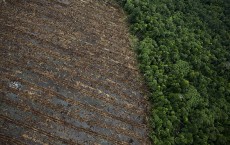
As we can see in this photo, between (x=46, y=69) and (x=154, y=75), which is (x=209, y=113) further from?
(x=46, y=69)

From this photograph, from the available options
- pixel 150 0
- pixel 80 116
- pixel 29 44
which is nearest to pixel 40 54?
pixel 29 44

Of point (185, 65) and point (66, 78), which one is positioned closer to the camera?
point (66, 78)

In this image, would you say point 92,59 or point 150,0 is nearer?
point 92,59

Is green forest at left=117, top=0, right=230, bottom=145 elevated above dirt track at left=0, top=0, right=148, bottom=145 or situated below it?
above

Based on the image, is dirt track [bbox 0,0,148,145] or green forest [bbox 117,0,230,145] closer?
dirt track [bbox 0,0,148,145]

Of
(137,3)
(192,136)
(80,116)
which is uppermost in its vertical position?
(137,3)
